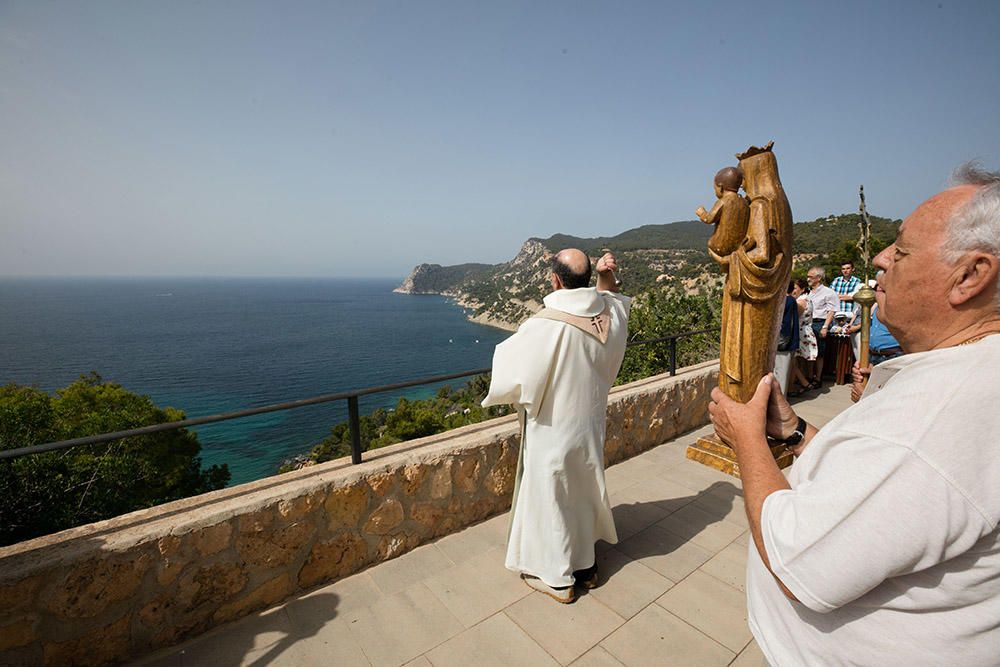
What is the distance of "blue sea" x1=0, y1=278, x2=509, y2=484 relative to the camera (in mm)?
42094

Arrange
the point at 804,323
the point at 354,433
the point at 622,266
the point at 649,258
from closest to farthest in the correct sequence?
the point at 354,433 → the point at 804,323 → the point at 622,266 → the point at 649,258

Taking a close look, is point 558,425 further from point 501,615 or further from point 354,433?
point 354,433

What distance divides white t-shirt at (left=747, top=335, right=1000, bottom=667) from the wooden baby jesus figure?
10.1ft

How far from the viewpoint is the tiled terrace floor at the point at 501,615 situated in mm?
2305

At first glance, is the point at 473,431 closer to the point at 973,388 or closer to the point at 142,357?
the point at 973,388

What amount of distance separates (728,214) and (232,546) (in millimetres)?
4061

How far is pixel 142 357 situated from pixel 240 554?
81.6m

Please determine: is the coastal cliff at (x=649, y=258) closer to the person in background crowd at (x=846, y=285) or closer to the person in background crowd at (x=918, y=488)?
the person in background crowd at (x=846, y=285)

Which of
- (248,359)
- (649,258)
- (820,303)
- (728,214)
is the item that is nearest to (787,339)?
(820,303)

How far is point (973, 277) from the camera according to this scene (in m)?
0.90

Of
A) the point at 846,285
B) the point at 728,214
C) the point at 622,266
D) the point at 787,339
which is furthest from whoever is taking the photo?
the point at 622,266

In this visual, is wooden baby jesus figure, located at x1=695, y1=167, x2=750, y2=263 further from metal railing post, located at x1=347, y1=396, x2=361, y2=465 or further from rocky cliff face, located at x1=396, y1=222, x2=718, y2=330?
rocky cliff face, located at x1=396, y1=222, x2=718, y2=330

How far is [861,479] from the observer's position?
Answer: 32.2 inches

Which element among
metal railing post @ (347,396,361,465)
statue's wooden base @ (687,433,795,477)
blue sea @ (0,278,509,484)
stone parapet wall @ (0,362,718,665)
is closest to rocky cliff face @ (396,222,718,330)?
blue sea @ (0,278,509,484)
